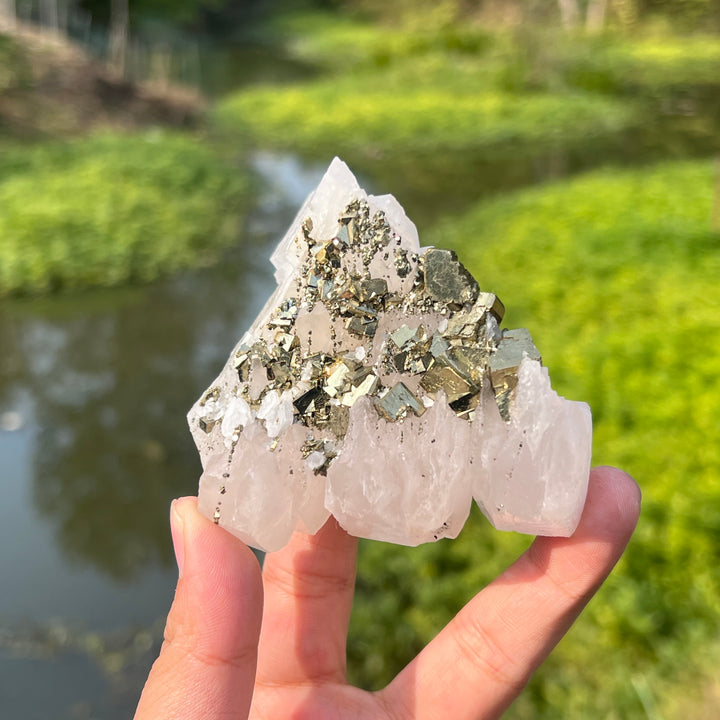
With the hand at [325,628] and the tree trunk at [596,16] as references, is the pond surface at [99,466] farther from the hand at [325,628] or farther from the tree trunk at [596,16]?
the tree trunk at [596,16]

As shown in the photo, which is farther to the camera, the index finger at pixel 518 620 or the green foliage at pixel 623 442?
the green foliage at pixel 623 442

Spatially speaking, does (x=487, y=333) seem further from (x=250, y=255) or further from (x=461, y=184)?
(x=461, y=184)

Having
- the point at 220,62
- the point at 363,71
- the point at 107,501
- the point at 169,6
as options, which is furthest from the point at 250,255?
the point at 169,6

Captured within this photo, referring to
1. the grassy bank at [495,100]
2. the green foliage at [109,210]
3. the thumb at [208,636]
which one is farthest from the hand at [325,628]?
the grassy bank at [495,100]

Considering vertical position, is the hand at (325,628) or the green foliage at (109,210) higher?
the hand at (325,628)

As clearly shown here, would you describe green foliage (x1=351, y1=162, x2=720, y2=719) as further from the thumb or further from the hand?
the thumb

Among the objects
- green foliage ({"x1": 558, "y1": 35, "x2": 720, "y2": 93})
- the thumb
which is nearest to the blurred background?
green foliage ({"x1": 558, "y1": 35, "x2": 720, "y2": 93})

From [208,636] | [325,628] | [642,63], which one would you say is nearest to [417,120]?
[642,63]
